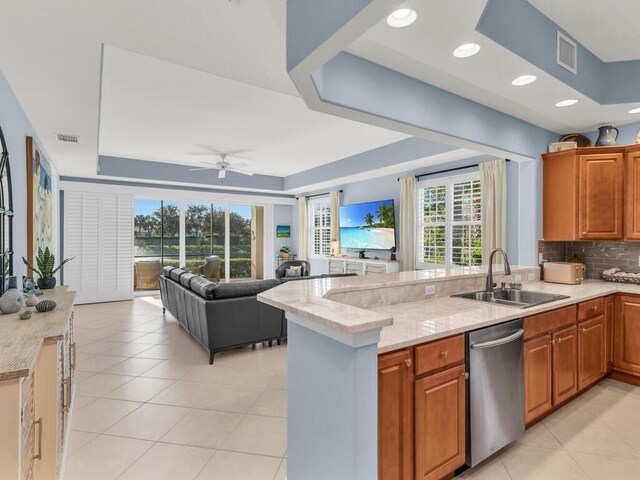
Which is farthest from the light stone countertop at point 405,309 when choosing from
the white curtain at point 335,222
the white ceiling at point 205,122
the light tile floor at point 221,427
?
the white curtain at point 335,222

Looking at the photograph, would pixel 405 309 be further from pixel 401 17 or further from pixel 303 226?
pixel 303 226

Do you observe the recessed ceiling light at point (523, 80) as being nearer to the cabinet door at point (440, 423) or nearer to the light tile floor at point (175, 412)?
the cabinet door at point (440, 423)

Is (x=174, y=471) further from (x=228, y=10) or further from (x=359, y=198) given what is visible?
(x=359, y=198)

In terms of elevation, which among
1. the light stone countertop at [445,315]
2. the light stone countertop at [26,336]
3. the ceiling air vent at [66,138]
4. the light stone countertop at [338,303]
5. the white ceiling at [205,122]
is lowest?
the light stone countertop at [445,315]

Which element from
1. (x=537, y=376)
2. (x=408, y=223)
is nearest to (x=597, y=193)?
(x=537, y=376)

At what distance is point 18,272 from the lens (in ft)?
9.22

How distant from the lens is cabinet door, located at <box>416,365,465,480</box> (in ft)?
5.48

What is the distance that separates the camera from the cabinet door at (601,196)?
11.3 feet

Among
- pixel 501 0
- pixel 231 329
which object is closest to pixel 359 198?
pixel 231 329

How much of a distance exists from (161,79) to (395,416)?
11.6 feet

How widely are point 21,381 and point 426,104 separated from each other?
289 centimetres

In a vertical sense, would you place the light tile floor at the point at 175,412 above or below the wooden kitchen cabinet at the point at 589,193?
below

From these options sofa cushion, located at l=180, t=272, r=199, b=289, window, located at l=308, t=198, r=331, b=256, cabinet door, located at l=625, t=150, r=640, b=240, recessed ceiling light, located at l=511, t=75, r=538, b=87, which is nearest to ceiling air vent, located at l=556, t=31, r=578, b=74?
recessed ceiling light, located at l=511, t=75, r=538, b=87

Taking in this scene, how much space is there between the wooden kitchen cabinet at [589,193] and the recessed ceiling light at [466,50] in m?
2.17
